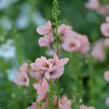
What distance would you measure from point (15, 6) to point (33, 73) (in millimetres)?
3366

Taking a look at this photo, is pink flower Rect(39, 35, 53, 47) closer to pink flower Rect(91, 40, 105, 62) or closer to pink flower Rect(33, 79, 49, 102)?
pink flower Rect(33, 79, 49, 102)

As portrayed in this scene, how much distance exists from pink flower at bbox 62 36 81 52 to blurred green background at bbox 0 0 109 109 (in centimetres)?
30

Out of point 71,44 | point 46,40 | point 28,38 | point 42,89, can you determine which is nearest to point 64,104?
point 42,89

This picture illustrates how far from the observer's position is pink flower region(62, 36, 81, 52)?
2485 millimetres

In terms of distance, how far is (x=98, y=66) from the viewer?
4.38 meters

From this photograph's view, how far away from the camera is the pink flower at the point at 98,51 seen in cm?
432

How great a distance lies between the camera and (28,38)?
478 centimetres

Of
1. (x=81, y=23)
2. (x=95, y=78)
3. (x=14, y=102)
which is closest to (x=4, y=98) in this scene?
(x=14, y=102)

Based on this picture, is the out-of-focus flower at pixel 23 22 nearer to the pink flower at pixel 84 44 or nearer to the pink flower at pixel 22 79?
the pink flower at pixel 84 44

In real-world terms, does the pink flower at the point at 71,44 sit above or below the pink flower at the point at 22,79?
above

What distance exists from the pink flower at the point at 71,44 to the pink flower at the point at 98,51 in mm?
1625

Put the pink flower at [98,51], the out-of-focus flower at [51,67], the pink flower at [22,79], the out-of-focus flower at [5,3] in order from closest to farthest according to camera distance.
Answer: the out-of-focus flower at [51,67], the pink flower at [22,79], the pink flower at [98,51], the out-of-focus flower at [5,3]

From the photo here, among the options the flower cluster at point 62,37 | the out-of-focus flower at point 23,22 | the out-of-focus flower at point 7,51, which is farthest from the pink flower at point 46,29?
the out-of-focus flower at point 23,22

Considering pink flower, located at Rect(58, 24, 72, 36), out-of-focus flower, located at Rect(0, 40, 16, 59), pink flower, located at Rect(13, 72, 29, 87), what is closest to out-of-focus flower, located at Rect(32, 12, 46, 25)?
out-of-focus flower, located at Rect(0, 40, 16, 59)
